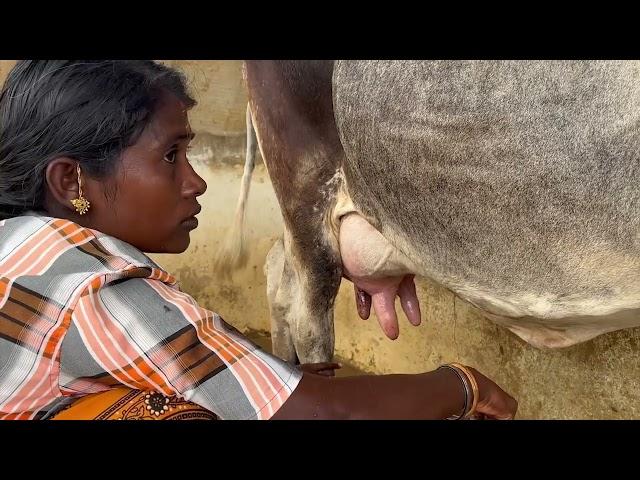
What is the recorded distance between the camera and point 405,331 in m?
2.51

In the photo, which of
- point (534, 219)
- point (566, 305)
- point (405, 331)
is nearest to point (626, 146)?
point (534, 219)

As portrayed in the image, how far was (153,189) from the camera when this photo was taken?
0.98 m

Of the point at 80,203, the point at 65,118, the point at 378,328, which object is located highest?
the point at 65,118

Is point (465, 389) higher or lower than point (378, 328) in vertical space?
higher

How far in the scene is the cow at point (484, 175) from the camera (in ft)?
3.44

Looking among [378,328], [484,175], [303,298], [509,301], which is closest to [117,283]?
[484,175]

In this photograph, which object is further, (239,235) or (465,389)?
(239,235)

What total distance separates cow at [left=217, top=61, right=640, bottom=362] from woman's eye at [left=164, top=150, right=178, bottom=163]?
41 centimetres

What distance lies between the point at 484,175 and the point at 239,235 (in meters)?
1.52

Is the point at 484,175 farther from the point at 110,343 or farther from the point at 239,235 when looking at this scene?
the point at 239,235

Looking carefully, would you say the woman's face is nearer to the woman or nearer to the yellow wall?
the woman

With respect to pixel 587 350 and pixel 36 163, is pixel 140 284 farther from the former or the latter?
pixel 587 350

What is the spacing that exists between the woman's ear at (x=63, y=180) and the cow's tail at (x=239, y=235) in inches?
41.5

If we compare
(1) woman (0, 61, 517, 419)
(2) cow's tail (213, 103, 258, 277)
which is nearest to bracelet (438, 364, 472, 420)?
(1) woman (0, 61, 517, 419)
